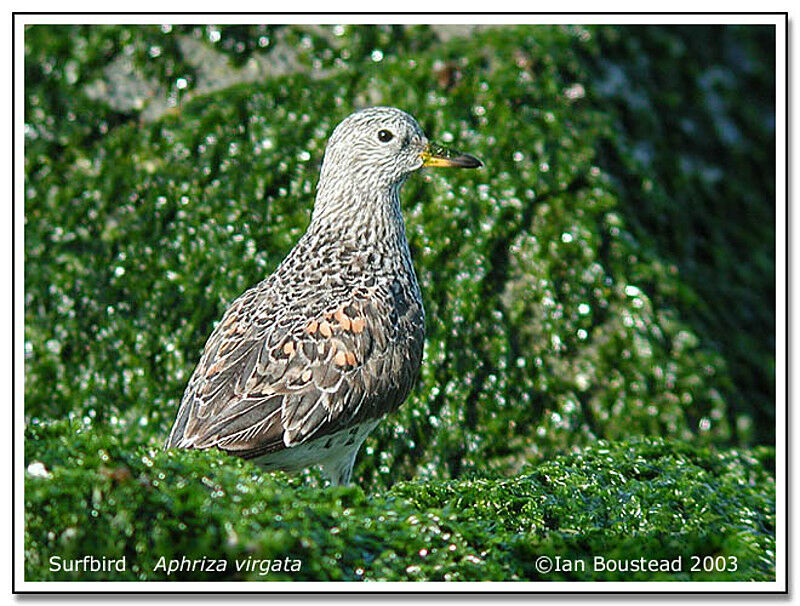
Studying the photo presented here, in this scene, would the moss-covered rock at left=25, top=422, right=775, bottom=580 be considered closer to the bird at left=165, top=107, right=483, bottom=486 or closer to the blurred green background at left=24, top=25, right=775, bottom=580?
the bird at left=165, top=107, right=483, bottom=486

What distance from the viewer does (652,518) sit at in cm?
527

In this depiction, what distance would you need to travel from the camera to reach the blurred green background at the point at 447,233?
7457 millimetres

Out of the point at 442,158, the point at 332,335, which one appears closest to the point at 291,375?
the point at 332,335

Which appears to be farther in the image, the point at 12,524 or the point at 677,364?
the point at 677,364

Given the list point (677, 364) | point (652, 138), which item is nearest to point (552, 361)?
point (677, 364)

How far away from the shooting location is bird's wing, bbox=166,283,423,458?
5.01m

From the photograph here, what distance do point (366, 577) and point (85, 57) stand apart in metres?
5.60

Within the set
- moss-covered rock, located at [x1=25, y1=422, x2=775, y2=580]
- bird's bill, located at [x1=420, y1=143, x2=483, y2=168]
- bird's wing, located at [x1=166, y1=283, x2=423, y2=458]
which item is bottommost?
moss-covered rock, located at [x1=25, y1=422, x2=775, y2=580]

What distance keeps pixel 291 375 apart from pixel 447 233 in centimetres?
300

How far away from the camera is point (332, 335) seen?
5332mm

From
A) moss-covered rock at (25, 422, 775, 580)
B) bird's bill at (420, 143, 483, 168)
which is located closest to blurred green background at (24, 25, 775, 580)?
moss-covered rock at (25, 422, 775, 580)
